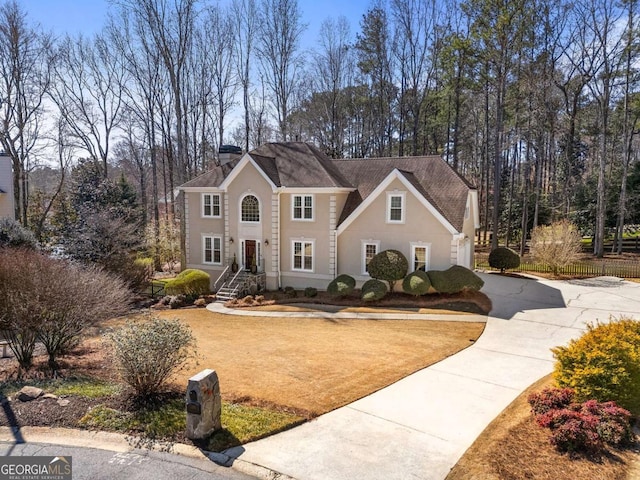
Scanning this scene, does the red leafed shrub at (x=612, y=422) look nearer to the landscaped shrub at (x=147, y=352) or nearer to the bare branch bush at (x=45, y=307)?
the landscaped shrub at (x=147, y=352)

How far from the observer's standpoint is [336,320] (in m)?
17.9

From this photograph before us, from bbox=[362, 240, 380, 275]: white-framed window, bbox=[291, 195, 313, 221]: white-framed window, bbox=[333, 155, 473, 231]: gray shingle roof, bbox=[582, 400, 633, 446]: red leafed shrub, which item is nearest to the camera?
bbox=[582, 400, 633, 446]: red leafed shrub

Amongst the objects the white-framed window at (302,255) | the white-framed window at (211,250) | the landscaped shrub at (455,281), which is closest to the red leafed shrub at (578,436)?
the landscaped shrub at (455,281)

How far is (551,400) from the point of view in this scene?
318 inches

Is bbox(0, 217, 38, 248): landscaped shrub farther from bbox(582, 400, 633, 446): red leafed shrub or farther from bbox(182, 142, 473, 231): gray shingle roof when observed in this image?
bbox(582, 400, 633, 446): red leafed shrub

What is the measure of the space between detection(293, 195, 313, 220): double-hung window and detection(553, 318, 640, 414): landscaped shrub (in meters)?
16.3

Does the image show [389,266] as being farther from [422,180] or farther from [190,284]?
[190,284]

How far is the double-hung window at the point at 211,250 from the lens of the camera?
25.9 m

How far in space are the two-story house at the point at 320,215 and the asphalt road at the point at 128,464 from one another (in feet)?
53.0

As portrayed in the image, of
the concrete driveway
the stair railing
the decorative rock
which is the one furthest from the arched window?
the decorative rock

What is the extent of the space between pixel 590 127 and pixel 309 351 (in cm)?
3987

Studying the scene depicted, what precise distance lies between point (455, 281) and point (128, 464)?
51.6 feet

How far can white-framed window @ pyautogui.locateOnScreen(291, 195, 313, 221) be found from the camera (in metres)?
23.5

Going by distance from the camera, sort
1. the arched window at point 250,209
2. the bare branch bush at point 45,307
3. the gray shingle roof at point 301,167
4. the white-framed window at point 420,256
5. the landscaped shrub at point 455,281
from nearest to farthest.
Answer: the bare branch bush at point 45,307 < the landscaped shrub at point 455,281 < the white-framed window at point 420,256 < the gray shingle roof at point 301,167 < the arched window at point 250,209
